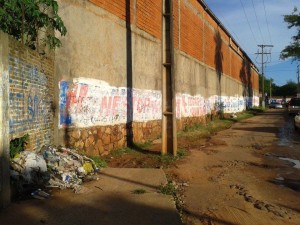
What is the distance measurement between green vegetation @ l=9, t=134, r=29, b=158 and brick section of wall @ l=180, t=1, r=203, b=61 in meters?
15.7

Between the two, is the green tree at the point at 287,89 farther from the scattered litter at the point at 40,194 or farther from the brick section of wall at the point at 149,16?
the scattered litter at the point at 40,194

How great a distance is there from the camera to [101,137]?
12523 millimetres

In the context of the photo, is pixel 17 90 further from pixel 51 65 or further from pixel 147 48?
pixel 147 48

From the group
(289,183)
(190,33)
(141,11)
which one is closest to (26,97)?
(289,183)

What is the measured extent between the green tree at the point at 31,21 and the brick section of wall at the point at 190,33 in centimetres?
1370

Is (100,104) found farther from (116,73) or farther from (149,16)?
(149,16)

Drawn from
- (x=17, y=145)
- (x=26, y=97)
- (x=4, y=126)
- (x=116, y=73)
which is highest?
(x=116, y=73)

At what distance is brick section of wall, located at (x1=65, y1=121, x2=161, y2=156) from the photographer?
1101 centimetres

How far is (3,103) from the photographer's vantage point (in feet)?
21.1

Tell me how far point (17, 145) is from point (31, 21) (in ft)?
8.97

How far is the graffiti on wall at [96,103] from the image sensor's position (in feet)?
35.3

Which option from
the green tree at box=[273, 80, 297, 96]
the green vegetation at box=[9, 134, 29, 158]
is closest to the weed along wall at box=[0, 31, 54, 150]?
the green vegetation at box=[9, 134, 29, 158]

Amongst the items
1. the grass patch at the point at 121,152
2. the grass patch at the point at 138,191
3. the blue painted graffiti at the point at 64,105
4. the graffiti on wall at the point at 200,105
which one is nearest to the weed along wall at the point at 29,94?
the blue painted graffiti at the point at 64,105

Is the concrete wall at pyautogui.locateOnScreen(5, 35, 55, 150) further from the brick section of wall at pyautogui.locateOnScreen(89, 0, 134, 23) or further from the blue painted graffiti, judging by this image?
the brick section of wall at pyautogui.locateOnScreen(89, 0, 134, 23)
